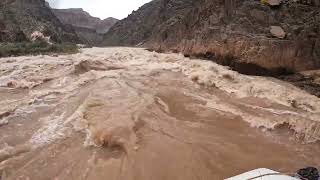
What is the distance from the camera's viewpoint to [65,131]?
730cm

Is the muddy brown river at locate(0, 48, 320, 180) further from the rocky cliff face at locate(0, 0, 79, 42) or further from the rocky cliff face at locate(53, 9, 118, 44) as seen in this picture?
the rocky cliff face at locate(53, 9, 118, 44)

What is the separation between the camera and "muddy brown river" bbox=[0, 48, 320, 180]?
19.9ft

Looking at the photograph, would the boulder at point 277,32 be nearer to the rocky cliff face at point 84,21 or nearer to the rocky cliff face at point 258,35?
the rocky cliff face at point 258,35

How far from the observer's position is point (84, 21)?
8938 centimetres

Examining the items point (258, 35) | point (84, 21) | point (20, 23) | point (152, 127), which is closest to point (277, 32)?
point (258, 35)

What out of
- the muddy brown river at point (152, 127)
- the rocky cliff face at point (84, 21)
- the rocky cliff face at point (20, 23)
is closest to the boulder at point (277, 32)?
the muddy brown river at point (152, 127)

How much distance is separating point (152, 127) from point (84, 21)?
85142mm

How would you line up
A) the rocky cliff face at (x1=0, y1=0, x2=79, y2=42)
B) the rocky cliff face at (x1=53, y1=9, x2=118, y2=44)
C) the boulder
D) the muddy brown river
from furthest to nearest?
the rocky cliff face at (x1=53, y1=9, x2=118, y2=44)
the rocky cliff face at (x1=0, y1=0, x2=79, y2=42)
the boulder
the muddy brown river

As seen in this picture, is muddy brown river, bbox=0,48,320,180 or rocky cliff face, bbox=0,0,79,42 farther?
rocky cliff face, bbox=0,0,79,42

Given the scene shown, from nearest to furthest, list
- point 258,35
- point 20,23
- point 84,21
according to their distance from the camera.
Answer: point 258,35, point 20,23, point 84,21

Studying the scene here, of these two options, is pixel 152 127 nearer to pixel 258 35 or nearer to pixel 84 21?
pixel 258 35

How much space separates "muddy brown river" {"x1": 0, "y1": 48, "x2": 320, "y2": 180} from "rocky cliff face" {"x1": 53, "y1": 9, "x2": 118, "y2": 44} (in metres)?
70.3

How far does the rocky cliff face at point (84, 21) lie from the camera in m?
82.6

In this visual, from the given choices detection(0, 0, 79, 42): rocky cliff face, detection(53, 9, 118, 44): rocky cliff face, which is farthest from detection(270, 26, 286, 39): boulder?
detection(53, 9, 118, 44): rocky cliff face
